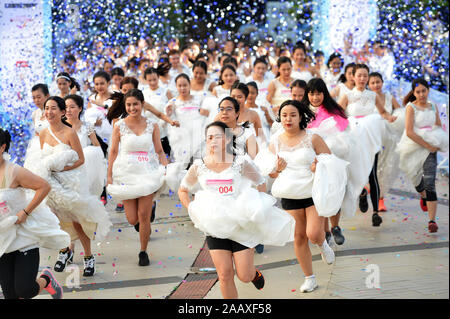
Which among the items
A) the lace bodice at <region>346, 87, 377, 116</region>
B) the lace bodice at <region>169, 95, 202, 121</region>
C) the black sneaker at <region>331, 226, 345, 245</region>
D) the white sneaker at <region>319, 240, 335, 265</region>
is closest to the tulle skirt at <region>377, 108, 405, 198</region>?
the lace bodice at <region>346, 87, 377, 116</region>

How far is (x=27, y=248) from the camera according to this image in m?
4.96

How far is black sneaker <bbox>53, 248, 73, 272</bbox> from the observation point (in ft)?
22.3

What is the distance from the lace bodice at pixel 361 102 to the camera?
9.27m

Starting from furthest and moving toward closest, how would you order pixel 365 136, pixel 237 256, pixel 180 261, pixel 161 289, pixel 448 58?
pixel 448 58
pixel 365 136
pixel 180 261
pixel 161 289
pixel 237 256

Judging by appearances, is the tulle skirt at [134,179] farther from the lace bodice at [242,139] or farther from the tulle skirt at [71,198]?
the lace bodice at [242,139]

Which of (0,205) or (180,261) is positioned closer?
(0,205)

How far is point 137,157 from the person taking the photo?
7391 mm

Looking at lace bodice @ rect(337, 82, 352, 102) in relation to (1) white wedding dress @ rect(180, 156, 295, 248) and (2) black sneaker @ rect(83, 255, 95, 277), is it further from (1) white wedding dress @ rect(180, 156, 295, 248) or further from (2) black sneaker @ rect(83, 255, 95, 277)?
(1) white wedding dress @ rect(180, 156, 295, 248)

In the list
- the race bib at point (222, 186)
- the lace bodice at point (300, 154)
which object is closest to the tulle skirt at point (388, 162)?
the lace bodice at point (300, 154)

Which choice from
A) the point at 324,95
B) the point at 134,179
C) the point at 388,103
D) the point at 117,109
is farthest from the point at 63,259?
the point at 388,103

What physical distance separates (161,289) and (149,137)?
187cm
